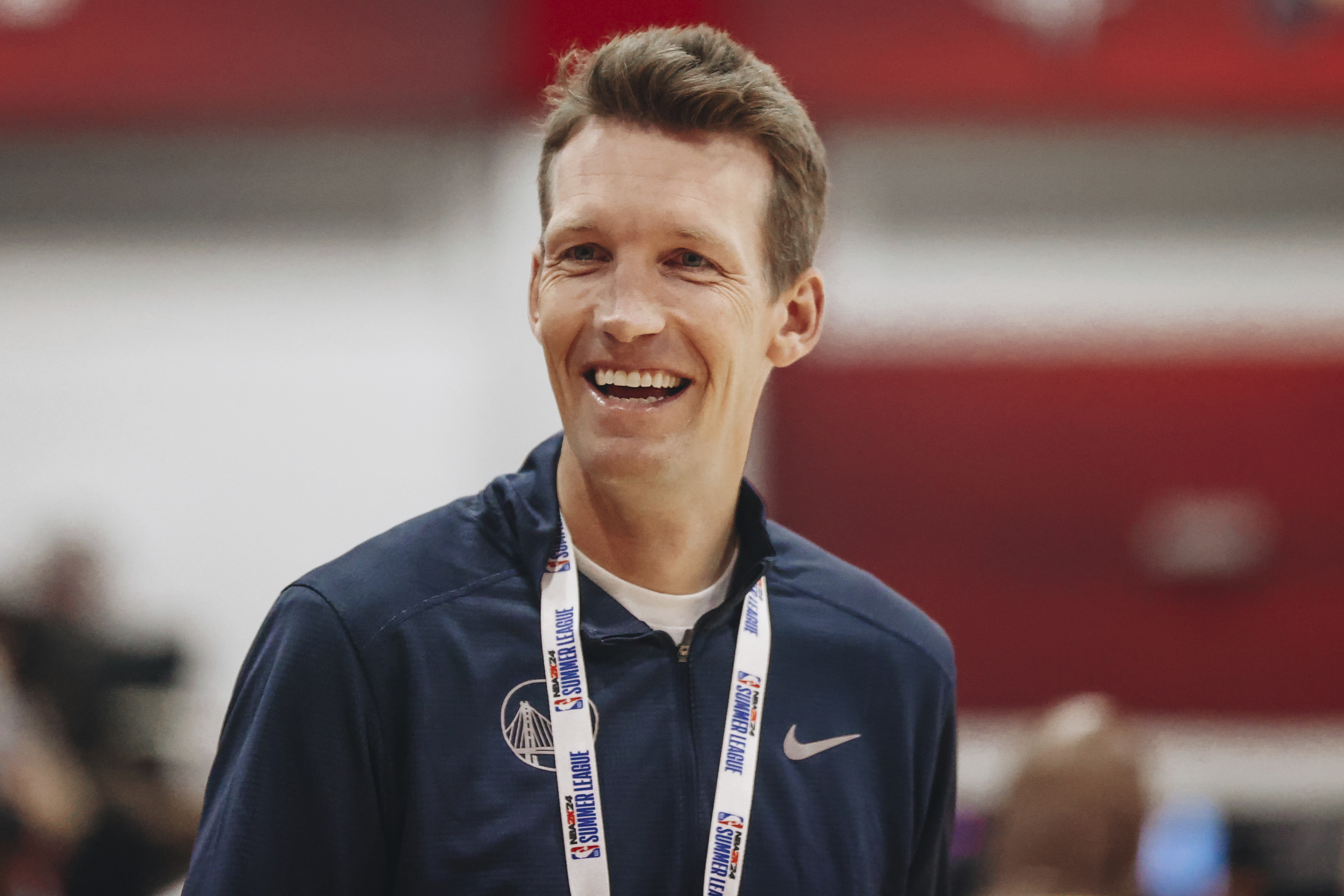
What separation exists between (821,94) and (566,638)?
5.34 m

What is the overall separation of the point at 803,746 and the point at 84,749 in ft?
12.9

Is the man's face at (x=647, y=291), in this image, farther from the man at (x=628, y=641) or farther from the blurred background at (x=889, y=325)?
the blurred background at (x=889, y=325)

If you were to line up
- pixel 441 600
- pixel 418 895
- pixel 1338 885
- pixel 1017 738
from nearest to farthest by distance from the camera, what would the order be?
pixel 418 895 < pixel 441 600 < pixel 1338 885 < pixel 1017 738

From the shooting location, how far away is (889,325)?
6.84m

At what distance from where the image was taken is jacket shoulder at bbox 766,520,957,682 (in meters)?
2.10

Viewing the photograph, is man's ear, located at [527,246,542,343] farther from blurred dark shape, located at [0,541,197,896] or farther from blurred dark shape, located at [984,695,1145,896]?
blurred dark shape, located at [0,541,197,896]

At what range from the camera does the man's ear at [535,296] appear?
6.41 ft

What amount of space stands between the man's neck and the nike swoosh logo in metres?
0.25

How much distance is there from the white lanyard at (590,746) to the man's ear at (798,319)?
1.37 ft

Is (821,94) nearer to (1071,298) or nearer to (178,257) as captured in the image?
(1071,298)

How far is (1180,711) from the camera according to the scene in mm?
6766

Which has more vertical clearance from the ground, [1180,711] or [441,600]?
[441,600]

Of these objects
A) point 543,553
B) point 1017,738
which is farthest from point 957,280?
point 543,553

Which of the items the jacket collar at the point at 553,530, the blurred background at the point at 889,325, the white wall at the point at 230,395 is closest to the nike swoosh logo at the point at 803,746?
the jacket collar at the point at 553,530
